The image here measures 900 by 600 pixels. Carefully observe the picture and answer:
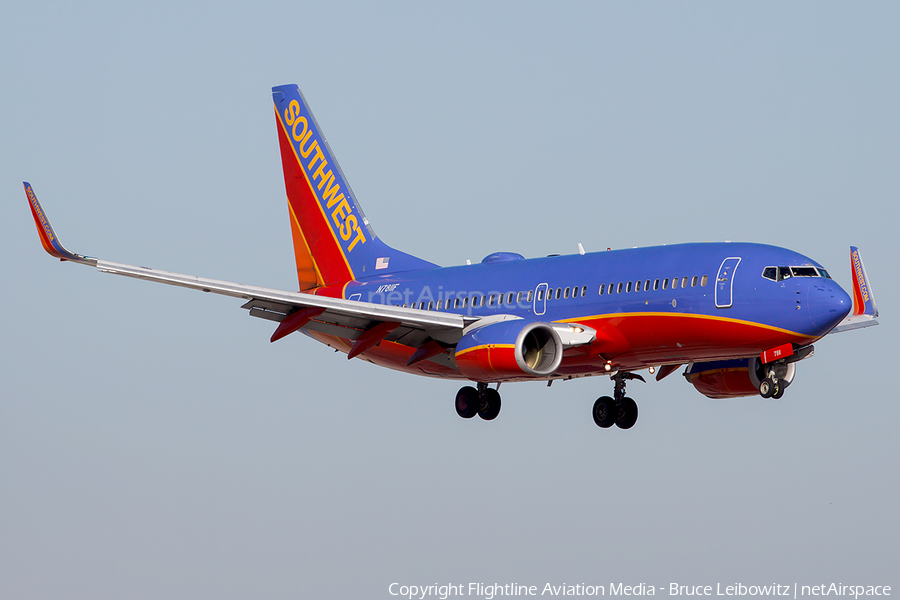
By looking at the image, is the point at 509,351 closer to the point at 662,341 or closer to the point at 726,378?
the point at 662,341

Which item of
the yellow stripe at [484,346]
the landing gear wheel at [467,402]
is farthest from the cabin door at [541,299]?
the landing gear wheel at [467,402]

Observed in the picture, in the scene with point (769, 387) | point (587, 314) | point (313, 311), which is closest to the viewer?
point (769, 387)

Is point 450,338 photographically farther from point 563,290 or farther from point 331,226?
point 331,226

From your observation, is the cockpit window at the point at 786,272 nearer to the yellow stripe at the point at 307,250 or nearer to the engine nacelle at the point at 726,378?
the engine nacelle at the point at 726,378

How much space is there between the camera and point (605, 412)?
46062 mm

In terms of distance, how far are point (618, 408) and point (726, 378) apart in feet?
12.8

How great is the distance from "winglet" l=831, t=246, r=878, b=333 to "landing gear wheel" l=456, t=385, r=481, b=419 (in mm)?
12537

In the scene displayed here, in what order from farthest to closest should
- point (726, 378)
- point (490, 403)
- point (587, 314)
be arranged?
1. point (490, 403)
2. point (726, 378)
3. point (587, 314)

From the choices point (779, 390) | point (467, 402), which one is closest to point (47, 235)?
point (467, 402)

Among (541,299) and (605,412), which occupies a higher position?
(541,299)

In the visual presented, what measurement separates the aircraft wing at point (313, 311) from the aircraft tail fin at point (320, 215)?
736 centimetres

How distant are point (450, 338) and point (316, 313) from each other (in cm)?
492

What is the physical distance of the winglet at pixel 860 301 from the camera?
42.1m

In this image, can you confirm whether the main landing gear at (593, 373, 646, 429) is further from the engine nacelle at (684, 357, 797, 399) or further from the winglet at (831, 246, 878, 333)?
the winglet at (831, 246, 878, 333)
